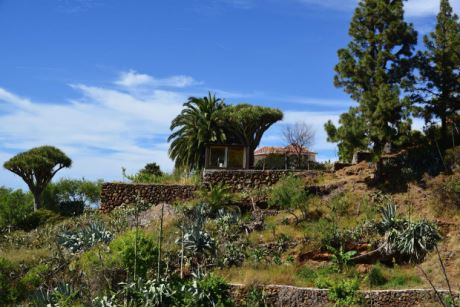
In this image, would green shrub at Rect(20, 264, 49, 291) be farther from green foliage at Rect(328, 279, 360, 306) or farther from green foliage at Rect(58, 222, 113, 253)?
green foliage at Rect(328, 279, 360, 306)

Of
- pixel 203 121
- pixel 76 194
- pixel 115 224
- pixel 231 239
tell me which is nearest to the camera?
pixel 231 239

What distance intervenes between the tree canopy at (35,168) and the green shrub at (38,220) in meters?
4.72

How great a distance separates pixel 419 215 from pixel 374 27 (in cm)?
1019

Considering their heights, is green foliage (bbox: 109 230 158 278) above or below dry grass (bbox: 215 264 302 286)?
above

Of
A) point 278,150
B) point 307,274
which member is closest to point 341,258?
point 307,274

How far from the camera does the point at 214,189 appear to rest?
22.7 m

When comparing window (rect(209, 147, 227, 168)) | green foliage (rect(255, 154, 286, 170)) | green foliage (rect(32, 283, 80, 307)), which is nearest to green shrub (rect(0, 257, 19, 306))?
green foliage (rect(32, 283, 80, 307))

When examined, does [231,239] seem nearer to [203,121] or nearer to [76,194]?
[203,121]

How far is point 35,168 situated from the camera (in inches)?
1244

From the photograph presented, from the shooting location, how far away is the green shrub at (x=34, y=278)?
15586 mm

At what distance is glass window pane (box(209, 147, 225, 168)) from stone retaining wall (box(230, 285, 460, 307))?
18.4 m

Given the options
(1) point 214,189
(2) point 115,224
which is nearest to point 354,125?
(1) point 214,189

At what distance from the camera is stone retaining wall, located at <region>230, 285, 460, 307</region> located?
13484 mm

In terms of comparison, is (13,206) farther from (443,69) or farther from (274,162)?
(443,69)
